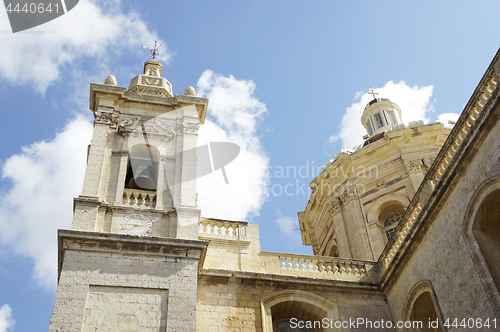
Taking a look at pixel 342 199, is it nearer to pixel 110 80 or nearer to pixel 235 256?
pixel 235 256

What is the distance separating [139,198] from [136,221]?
1.08 meters

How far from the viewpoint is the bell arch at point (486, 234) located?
9.40m

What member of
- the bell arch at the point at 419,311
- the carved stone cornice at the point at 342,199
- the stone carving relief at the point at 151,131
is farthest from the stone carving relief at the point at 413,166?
the stone carving relief at the point at 151,131

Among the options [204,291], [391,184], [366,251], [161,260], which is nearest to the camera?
[161,260]

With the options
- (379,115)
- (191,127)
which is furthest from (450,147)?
(379,115)

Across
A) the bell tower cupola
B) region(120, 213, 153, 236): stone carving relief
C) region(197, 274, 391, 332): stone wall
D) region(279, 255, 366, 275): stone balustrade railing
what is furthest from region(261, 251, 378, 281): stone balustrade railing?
the bell tower cupola

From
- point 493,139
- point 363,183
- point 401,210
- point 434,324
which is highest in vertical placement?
point 363,183

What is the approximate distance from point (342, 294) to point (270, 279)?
1923mm

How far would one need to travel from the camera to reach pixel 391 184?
20000mm

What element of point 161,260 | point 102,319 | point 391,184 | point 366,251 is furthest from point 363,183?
point 102,319

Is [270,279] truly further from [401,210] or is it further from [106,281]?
[401,210]

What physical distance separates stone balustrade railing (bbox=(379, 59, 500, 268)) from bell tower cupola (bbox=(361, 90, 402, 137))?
11.8 m

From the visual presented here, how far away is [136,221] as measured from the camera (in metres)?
12.9

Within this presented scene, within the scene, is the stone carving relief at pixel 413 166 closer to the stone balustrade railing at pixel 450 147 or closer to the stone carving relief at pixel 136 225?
the stone balustrade railing at pixel 450 147
